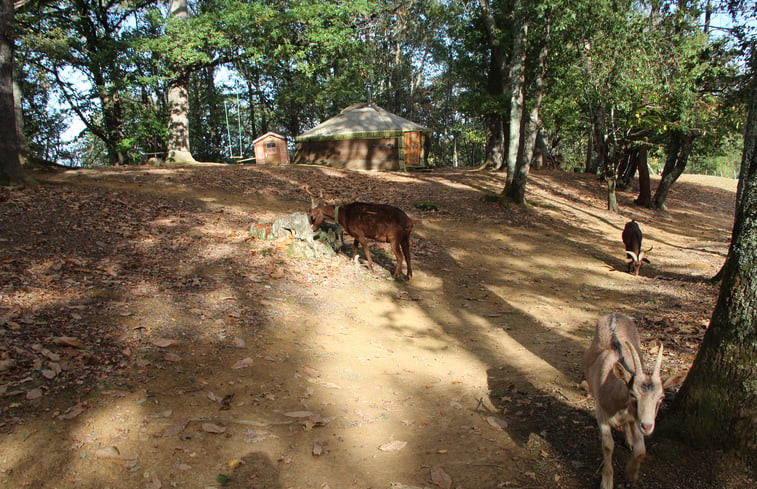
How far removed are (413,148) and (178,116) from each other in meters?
14.2

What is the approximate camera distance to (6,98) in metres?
12.2

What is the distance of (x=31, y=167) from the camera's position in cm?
1719

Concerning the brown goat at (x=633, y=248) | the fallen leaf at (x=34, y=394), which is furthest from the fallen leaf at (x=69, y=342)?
the brown goat at (x=633, y=248)

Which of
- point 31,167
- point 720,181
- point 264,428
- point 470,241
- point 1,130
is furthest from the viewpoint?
point 720,181

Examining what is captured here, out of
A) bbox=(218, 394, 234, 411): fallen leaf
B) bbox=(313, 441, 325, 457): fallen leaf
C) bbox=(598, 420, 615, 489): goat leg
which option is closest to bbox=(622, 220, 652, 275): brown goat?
bbox=(598, 420, 615, 489): goat leg

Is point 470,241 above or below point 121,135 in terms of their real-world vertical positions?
below

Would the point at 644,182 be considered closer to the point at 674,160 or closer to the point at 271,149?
the point at 674,160

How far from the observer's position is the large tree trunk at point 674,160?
2091 centimetres

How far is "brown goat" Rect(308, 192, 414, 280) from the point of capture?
35.3ft

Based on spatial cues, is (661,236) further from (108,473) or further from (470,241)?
(108,473)

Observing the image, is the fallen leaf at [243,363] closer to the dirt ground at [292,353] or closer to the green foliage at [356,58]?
the dirt ground at [292,353]

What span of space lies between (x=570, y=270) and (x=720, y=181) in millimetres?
32593

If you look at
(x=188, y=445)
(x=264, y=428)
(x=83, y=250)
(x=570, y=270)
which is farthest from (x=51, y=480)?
(x=570, y=270)

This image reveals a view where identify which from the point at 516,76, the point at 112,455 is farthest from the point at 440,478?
the point at 516,76
